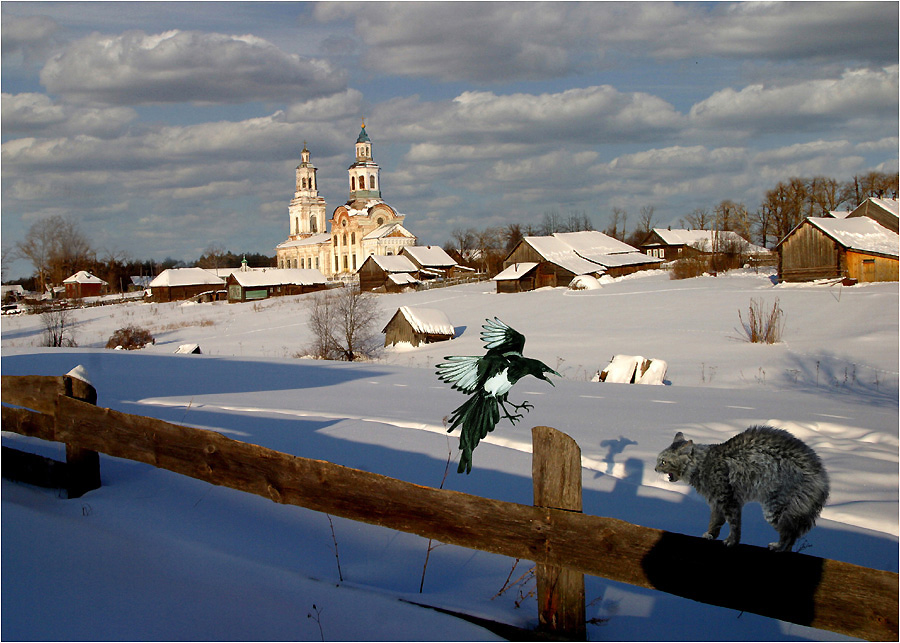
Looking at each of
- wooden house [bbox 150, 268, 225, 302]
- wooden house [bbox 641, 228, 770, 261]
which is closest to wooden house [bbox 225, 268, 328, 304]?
wooden house [bbox 150, 268, 225, 302]

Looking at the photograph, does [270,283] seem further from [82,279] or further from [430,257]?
[82,279]

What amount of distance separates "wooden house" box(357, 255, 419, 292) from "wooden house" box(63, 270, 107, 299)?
126 ft

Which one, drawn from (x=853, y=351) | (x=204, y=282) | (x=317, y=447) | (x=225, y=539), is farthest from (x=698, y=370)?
(x=204, y=282)

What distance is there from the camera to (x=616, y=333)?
98.1 ft

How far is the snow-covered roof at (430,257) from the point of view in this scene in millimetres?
78338

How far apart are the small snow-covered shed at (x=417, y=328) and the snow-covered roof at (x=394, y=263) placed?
40.0m

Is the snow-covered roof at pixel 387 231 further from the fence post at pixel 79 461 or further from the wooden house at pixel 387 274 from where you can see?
the fence post at pixel 79 461

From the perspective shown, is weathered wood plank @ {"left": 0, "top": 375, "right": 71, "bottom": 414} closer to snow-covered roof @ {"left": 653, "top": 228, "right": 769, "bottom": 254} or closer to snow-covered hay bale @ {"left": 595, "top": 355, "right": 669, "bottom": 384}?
snow-covered hay bale @ {"left": 595, "top": 355, "right": 669, "bottom": 384}

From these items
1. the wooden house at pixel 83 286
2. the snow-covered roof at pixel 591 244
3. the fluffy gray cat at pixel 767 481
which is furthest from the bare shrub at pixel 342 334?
the wooden house at pixel 83 286

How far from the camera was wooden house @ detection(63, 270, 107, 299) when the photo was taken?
85.1 meters

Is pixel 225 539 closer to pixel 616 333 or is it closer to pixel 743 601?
pixel 743 601

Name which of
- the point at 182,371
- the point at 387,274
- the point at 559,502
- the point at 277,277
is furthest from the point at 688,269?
the point at 559,502

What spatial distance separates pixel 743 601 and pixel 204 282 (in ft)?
262

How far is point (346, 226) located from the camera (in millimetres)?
93250
